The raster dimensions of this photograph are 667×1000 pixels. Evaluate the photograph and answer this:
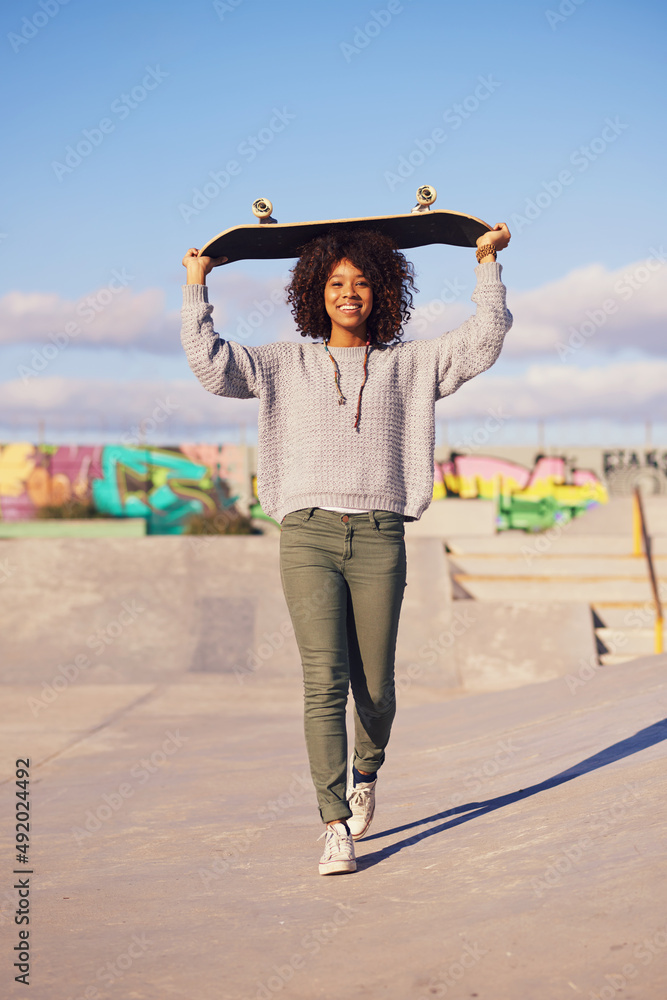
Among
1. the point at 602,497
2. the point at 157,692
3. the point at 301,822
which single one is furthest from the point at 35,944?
the point at 602,497

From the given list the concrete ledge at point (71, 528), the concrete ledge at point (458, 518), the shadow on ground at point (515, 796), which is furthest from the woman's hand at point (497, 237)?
the concrete ledge at point (71, 528)

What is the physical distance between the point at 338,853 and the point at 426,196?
2121mm

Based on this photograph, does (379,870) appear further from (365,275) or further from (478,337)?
(365,275)

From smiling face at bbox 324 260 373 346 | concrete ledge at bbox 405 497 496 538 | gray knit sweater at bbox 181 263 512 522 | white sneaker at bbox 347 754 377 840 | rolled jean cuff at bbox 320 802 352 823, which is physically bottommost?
concrete ledge at bbox 405 497 496 538

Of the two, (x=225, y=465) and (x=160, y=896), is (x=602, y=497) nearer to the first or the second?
(x=225, y=465)

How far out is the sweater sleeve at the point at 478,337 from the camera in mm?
2781

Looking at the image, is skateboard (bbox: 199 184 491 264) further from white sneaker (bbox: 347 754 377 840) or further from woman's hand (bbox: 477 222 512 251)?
white sneaker (bbox: 347 754 377 840)

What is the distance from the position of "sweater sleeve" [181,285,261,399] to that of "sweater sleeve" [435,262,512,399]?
627 millimetres

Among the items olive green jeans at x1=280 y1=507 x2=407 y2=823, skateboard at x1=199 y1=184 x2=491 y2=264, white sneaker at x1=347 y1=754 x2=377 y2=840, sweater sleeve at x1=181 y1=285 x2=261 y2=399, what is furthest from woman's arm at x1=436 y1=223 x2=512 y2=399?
white sneaker at x1=347 y1=754 x2=377 y2=840

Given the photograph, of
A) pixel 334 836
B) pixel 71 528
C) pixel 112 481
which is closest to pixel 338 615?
pixel 334 836

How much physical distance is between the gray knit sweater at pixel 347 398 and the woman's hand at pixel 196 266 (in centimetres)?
4

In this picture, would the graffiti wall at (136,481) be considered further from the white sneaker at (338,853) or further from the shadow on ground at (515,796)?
the white sneaker at (338,853)

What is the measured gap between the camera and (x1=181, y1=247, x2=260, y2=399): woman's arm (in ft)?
8.83

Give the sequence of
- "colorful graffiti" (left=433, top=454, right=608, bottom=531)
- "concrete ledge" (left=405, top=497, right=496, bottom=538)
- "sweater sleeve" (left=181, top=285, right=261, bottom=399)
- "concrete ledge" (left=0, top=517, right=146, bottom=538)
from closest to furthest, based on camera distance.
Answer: "sweater sleeve" (left=181, top=285, right=261, bottom=399) → "concrete ledge" (left=0, top=517, right=146, bottom=538) → "concrete ledge" (left=405, top=497, right=496, bottom=538) → "colorful graffiti" (left=433, top=454, right=608, bottom=531)
